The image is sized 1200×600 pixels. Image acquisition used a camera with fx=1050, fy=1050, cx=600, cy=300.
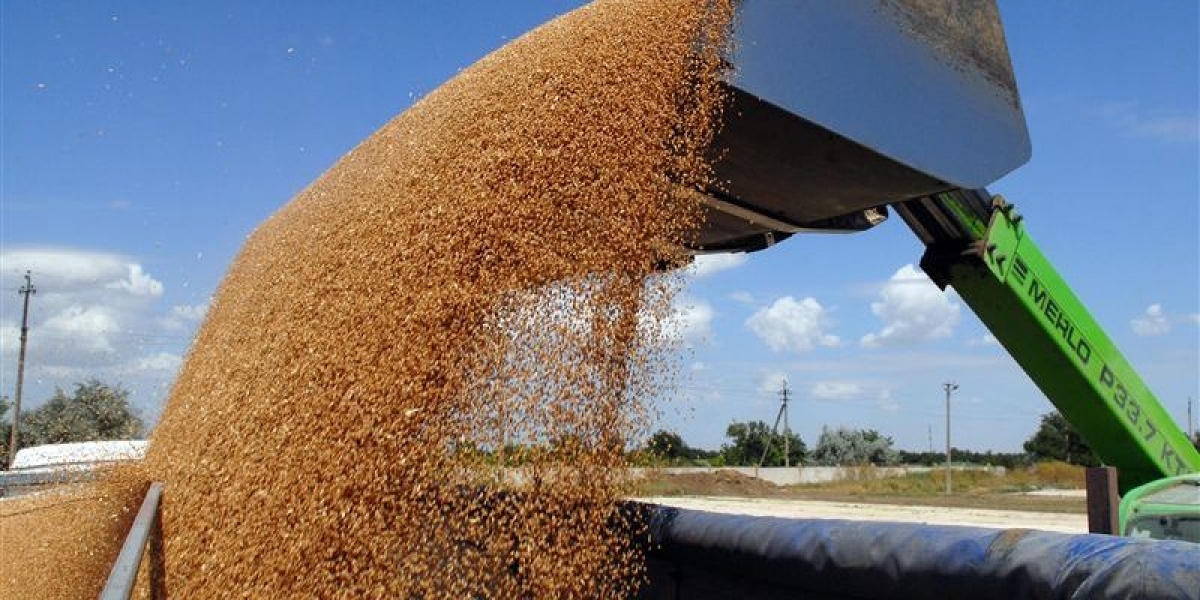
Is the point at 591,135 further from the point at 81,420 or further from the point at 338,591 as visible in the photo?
the point at 81,420

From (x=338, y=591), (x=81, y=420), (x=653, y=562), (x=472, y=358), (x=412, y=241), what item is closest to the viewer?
(x=338, y=591)

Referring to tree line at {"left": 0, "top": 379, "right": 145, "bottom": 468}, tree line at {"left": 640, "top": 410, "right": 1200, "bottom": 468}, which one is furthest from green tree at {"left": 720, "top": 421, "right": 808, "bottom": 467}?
tree line at {"left": 0, "top": 379, "right": 145, "bottom": 468}

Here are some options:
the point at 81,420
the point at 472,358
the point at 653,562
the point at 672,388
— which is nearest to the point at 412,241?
the point at 472,358

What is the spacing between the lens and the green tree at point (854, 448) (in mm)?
40031

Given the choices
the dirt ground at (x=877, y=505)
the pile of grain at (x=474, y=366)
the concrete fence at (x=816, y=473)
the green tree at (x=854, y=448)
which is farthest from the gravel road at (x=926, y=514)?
the green tree at (x=854, y=448)

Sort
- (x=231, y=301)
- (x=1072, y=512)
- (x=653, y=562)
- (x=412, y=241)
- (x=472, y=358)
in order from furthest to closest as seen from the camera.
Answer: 1. (x=1072, y=512)
2. (x=231, y=301)
3. (x=653, y=562)
4. (x=412, y=241)
5. (x=472, y=358)

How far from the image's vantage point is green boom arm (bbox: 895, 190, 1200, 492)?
3299 millimetres

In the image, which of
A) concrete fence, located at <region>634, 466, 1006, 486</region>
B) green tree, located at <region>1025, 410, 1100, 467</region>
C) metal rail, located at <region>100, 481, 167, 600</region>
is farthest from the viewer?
green tree, located at <region>1025, 410, 1100, 467</region>

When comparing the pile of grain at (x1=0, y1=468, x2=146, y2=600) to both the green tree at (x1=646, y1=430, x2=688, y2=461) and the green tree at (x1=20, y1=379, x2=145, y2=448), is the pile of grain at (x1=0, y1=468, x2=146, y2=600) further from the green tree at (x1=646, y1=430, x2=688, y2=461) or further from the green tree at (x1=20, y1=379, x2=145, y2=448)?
the green tree at (x1=646, y1=430, x2=688, y2=461)

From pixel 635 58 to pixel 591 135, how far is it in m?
0.26

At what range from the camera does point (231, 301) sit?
10.2 feet

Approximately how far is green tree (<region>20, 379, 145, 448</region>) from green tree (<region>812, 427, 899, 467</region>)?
36.7m

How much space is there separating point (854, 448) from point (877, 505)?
21124mm

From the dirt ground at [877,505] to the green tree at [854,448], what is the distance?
35.8 ft
